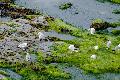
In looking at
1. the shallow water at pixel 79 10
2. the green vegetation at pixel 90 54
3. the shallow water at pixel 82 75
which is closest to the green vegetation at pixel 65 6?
the shallow water at pixel 79 10

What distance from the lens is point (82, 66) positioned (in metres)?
36.1

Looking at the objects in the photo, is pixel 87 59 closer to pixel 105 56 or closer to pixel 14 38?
pixel 105 56

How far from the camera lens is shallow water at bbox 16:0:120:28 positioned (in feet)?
167

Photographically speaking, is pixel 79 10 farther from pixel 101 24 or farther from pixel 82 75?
pixel 82 75

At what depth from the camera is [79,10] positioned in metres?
54.2

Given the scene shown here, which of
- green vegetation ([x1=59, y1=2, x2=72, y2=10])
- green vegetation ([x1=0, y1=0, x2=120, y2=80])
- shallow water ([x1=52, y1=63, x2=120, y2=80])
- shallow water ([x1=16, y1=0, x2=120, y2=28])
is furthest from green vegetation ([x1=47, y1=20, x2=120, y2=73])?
green vegetation ([x1=59, y1=2, x2=72, y2=10])

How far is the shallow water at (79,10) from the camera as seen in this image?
50.9 meters

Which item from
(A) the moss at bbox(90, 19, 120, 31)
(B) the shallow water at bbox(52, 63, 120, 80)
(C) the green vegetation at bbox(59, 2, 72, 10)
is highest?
(B) the shallow water at bbox(52, 63, 120, 80)

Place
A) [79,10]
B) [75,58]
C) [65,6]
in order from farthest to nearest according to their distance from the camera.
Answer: [65,6] → [79,10] → [75,58]

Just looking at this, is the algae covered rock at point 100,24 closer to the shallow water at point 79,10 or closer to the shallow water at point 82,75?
the shallow water at point 79,10

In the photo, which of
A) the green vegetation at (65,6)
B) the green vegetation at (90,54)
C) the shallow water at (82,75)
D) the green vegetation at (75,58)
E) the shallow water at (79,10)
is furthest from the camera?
the green vegetation at (65,6)

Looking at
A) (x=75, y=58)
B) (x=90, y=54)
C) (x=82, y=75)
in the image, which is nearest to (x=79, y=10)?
(x=90, y=54)

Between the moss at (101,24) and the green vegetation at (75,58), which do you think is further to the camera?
the moss at (101,24)

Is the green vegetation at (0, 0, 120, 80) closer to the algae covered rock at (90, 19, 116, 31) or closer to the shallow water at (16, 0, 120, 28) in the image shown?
the algae covered rock at (90, 19, 116, 31)
